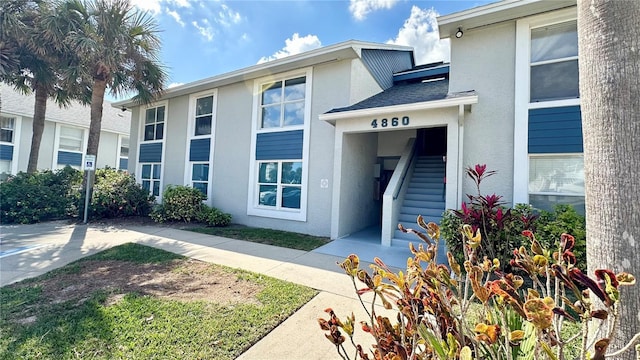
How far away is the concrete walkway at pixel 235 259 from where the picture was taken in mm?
3428

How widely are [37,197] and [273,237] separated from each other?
10440 millimetres

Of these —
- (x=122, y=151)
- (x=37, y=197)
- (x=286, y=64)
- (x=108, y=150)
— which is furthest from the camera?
(x=122, y=151)

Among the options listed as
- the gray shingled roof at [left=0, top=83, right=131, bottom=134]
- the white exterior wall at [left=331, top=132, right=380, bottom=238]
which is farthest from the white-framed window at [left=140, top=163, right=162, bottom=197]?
the white exterior wall at [left=331, top=132, right=380, bottom=238]

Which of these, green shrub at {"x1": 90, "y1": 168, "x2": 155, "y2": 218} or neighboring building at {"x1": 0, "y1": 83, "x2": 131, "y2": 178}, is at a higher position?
neighboring building at {"x1": 0, "y1": 83, "x2": 131, "y2": 178}

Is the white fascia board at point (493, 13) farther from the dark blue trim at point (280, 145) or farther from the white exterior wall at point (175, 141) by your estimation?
the white exterior wall at point (175, 141)

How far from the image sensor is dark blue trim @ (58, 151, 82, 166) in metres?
20.9

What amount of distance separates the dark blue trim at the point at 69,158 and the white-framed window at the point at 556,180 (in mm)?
28324

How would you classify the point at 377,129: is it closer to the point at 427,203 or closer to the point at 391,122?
the point at 391,122

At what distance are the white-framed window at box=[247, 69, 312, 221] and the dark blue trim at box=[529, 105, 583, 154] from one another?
6467 millimetres

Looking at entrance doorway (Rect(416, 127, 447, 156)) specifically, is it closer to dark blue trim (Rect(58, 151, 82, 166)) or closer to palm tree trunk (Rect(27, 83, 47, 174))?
palm tree trunk (Rect(27, 83, 47, 174))

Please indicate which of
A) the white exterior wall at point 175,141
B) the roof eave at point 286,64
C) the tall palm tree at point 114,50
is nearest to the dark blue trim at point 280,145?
the roof eave at point 286,64

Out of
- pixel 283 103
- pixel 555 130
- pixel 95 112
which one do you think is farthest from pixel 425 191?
pixel 95 112

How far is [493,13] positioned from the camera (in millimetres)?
6863

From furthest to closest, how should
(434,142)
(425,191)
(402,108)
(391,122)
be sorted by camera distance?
(434,142) → (425,191) → (391,122) → (402,108)
